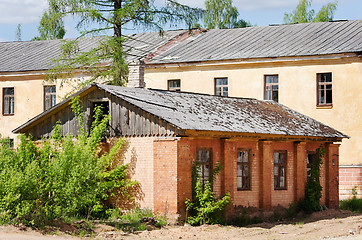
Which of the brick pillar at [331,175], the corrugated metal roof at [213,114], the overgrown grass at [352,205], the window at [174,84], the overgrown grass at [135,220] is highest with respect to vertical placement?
the window at [174,84]

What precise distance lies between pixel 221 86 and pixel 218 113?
42.2ft

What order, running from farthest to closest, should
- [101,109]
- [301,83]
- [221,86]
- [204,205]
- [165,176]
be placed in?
[221,86] < [301,83] < [101,109] < [204,205] < [165,176]

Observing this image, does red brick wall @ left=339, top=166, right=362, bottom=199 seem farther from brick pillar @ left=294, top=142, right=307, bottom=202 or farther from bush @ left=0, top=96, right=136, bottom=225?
bush @ left=0, top=96, right=136, bottom=225

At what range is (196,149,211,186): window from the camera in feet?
74.4

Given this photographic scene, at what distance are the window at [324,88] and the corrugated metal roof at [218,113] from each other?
5.26m

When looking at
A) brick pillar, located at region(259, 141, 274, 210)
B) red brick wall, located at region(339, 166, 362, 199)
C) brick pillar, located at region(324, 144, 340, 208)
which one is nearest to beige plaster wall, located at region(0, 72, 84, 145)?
red brick wall, located at region(339, 166, 362, 199)

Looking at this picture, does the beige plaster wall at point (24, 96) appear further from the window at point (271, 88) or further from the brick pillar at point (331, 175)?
the brick pillar at point (331, 175)

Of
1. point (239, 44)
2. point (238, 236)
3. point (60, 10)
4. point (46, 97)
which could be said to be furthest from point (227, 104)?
point (46, 97)

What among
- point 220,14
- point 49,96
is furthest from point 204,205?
point 220,14

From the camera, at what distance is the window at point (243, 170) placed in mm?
24578

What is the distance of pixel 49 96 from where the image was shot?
41250 mm

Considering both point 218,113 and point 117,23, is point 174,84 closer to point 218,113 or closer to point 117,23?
point 117,23

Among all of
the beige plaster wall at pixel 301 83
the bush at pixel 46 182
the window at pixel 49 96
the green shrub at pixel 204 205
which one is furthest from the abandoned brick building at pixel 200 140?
the window at pixel 49 96

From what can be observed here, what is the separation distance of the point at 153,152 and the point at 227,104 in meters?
5.72
